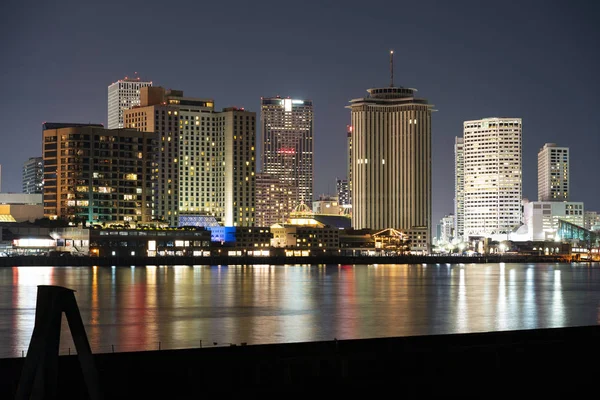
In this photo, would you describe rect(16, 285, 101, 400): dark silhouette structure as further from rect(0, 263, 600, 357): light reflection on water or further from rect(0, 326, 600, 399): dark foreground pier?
rect(0, 263, 600, 357): light reflection on water

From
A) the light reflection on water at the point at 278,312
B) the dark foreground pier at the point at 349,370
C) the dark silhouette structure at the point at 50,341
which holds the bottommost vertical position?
the light reflection on water at the point at 278,312

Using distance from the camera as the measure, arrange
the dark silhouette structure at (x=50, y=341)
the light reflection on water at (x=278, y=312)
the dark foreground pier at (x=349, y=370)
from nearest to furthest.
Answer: the dark silhouette structure at (x=50, y=341)
the dark foreground pier at (x=349, y=370)
the light reflection on water at (x=278, y=312)

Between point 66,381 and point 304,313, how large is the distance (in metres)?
53.1

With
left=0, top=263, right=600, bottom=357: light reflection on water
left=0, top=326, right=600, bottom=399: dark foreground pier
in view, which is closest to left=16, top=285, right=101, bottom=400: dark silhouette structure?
left=0, top=326, right=600, bottom=399: dark foreground pier

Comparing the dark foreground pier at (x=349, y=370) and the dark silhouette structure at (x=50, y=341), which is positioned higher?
the dark silhouette structure at (x=50, y=341)

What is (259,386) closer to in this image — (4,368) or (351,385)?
(351,385)

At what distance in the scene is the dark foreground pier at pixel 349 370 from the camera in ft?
86.8

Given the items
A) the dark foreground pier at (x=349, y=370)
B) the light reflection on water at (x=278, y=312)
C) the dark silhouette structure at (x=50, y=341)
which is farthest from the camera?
the light reflection on water at (x=278, y=312)

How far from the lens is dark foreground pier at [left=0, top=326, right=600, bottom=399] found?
26.5 meters

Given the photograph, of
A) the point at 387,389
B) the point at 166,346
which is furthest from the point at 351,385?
the point at 166,346

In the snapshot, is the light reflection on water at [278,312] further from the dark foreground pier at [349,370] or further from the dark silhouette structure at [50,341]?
the dark silhouette structure at [50,341]

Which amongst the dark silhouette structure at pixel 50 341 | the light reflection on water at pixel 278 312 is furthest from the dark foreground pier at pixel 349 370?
the light reflection on water at pixel 278 312

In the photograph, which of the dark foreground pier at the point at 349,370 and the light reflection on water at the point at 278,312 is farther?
the light reflection on water at the point at 278,312

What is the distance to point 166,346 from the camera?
171 feet
